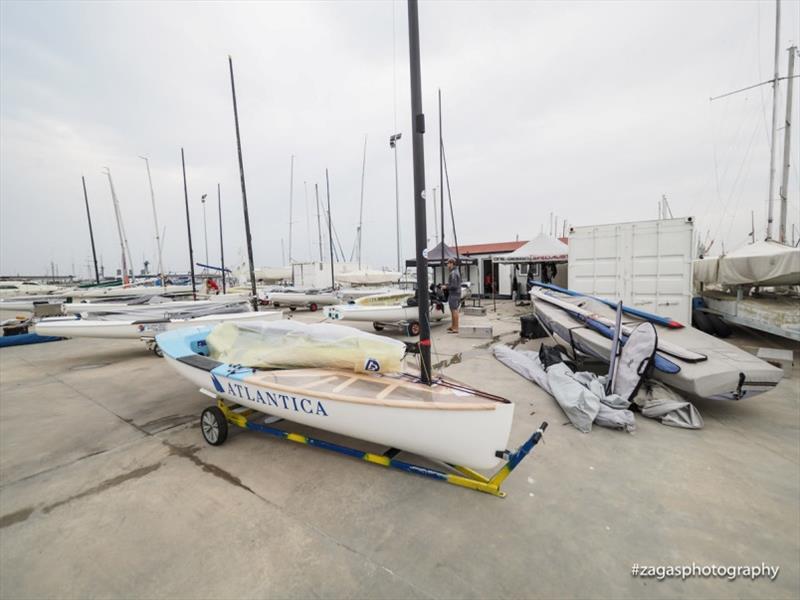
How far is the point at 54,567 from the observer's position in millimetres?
1988

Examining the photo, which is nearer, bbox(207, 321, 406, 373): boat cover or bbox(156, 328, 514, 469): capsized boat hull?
bbox(156, 328, 514, 469): capsized boat hull

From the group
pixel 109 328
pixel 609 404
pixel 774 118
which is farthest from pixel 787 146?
pixel 109 328

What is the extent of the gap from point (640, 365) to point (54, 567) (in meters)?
5.32

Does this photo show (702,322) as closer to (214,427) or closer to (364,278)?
(214,427)

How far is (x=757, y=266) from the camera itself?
6.09 meters

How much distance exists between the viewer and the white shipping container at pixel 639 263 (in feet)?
22.5

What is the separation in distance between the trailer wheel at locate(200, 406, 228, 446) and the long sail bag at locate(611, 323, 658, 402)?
4.49 m

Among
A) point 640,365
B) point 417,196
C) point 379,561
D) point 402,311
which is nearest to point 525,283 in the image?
point 402,311

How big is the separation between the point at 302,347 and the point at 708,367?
14.7ft

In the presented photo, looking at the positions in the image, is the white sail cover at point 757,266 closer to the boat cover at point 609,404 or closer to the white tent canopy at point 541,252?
the boat cover at point 609,404

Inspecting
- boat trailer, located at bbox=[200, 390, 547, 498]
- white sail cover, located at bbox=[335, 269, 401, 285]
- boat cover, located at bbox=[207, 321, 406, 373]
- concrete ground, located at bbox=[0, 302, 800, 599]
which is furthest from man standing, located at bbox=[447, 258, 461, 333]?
white sail cover, located at bbox=[335, 269, 401, 285]

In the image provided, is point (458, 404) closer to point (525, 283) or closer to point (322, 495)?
point (322, 495)

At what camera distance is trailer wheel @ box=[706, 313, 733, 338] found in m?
7.35

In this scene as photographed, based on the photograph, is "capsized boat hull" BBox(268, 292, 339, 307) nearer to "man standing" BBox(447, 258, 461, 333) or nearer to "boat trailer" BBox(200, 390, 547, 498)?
"man standing" BBox(447, 258, 461, 333)
